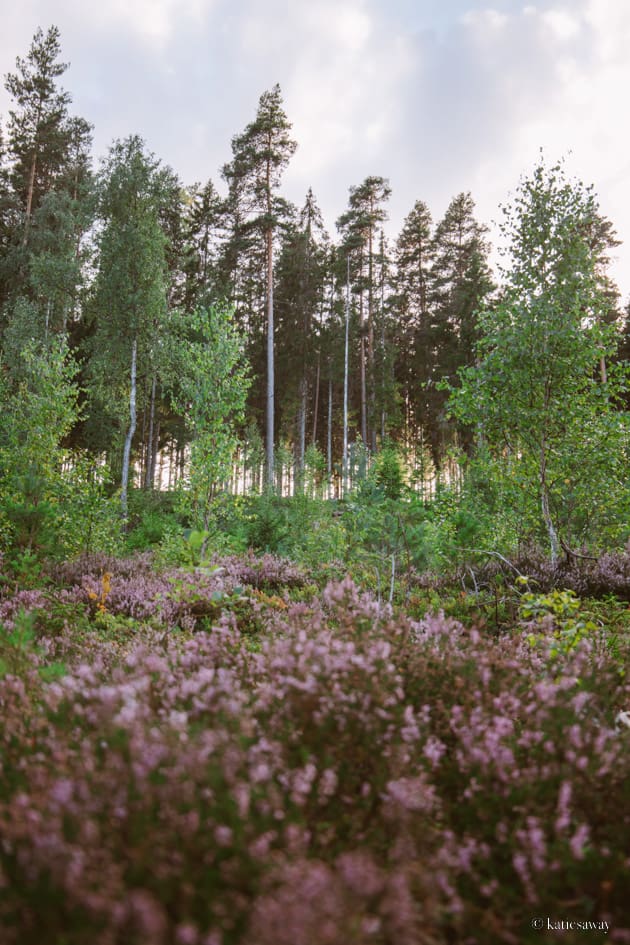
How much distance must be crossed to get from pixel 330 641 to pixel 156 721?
893 millimetres

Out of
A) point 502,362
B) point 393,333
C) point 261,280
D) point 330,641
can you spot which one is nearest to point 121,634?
point 330,641

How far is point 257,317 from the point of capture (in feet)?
113

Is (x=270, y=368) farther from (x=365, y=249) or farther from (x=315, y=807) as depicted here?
(x=315, y=807)

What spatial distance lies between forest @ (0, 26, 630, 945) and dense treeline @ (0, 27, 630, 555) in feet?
0.42

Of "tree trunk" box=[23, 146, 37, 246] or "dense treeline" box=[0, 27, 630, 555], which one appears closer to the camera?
"dense treeline" box=[0, 27, 630, 555]

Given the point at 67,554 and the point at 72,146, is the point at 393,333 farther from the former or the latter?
the point at 67,554

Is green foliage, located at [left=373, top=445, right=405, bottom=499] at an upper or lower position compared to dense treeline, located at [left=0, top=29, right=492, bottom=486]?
lower

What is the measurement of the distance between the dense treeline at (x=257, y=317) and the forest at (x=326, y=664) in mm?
128

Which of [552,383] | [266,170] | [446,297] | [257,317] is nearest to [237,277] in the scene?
[257,317]

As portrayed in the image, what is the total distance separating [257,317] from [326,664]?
35.0m

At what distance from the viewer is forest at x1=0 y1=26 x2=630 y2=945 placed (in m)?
1.05

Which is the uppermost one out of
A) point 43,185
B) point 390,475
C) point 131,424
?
point 43,185

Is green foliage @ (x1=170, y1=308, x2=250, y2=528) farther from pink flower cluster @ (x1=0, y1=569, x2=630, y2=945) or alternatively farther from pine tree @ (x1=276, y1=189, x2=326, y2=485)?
pine tree @ (x1=276, y1=189, x2=326, y2=485)

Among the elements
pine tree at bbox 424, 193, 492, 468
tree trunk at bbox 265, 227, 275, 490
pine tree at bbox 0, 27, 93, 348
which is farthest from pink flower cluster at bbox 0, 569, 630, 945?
pine tree at bbox 424, 193, 492, 468
